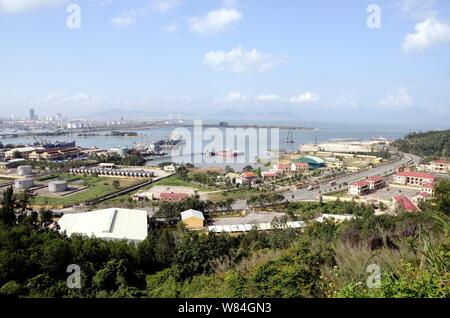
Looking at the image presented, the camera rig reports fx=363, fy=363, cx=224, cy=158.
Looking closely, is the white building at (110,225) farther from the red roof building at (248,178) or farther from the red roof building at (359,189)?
the red roof building at (359,189)

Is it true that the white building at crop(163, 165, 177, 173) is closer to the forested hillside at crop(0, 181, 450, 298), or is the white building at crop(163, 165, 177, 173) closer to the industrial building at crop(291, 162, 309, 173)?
the industrial building at crop(291, 162, 309, 173)

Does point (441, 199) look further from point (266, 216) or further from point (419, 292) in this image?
point (419, 292)

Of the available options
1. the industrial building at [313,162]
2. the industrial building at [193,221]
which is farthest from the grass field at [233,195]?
the industrial building at [313,162]

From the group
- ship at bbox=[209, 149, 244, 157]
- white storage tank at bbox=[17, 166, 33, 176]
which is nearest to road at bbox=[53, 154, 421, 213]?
white storage tank at bbox=[17, 166, 33, 176]

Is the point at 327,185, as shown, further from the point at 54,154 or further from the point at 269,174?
the point at 54,154

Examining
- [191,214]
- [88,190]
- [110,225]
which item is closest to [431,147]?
[191,214]

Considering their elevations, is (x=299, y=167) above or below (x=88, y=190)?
above

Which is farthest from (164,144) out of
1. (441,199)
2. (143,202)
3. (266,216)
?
(441,199)
